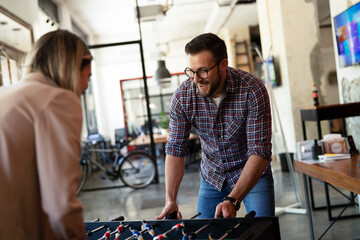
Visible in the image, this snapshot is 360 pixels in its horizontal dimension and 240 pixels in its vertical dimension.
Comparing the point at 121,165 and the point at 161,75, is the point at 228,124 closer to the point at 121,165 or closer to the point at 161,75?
the point at 121,165

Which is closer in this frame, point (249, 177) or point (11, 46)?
point (249, 177)

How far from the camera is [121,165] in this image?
24.4 feet

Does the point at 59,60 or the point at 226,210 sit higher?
the point at 59,60

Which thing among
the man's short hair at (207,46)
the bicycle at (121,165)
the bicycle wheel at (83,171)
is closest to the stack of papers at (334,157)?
the man's short hair at (207,46)

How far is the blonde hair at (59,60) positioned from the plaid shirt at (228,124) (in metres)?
1.06

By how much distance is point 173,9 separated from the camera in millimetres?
10430

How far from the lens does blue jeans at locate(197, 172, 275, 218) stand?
2.12 meters

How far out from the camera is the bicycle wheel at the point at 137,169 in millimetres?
7438

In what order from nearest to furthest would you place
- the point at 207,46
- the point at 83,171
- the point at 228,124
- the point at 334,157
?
the point at 207,46, the point at 228,124, the point at 334,157, the point at 83,171

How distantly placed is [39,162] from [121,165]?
6481 mm

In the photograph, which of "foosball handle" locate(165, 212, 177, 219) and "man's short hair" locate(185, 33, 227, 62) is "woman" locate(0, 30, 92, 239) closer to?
"foosball handle" locate(165, 212, 177, 219)

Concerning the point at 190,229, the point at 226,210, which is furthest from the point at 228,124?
the point at 190,229

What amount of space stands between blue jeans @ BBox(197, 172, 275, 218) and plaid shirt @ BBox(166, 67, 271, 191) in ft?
0.16

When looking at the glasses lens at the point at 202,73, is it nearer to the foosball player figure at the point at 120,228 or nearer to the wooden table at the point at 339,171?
the foosball player figure at the point at 120,228
